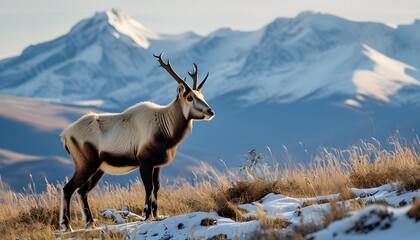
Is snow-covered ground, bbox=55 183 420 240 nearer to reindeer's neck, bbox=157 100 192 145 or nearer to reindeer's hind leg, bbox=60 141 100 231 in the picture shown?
reindeer's hind leg, bbox=60 141 100 231

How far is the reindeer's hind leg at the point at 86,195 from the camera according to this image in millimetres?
12202

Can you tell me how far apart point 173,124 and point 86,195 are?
6.29 ft

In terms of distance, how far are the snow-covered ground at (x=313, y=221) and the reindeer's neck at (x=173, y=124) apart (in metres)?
1.57

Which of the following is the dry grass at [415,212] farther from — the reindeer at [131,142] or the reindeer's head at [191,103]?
the reindeer's head at [191,103]

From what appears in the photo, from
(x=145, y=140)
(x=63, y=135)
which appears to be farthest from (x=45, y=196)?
(x=145, y=140)

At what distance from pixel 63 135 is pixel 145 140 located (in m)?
1.52

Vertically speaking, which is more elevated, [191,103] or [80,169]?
[191,103]

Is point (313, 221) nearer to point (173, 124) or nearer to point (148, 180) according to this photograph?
point (148, 180)

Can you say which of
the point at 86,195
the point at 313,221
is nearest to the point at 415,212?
the point at 313,221

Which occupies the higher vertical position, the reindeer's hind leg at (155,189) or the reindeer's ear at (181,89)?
the reindeer's ear at (181,89)

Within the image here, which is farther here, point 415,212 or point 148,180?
point 148,180

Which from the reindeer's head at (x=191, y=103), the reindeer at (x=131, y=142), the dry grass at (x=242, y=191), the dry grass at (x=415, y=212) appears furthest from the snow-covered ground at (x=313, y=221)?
the reindeer's head at (x=191, y=103)

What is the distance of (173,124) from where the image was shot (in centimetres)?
1223

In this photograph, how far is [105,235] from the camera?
9.50 metres
